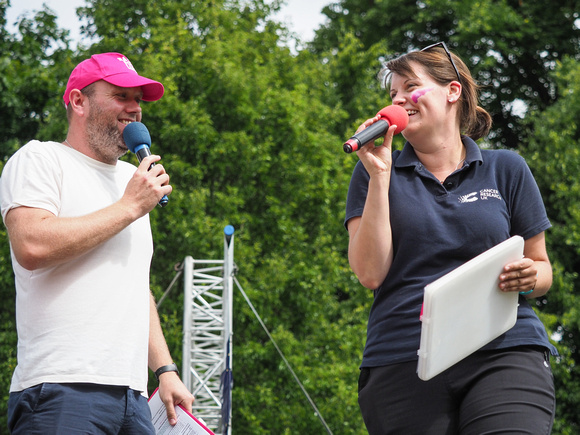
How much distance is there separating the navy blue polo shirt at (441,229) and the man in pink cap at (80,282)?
0.70 m

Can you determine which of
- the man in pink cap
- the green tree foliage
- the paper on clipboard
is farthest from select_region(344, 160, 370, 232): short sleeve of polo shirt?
the green tree foliage

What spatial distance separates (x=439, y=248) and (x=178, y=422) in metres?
1.07

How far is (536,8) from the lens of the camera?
52.3 ft

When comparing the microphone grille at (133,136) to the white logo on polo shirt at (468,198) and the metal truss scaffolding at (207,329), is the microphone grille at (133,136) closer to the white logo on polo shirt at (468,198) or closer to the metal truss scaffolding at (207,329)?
the white logo on polo shirt at (468,198)

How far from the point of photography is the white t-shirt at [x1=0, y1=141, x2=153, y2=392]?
209 cm

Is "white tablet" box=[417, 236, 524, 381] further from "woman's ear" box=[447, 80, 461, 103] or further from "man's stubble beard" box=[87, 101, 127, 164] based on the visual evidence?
"man's stubble beard" box=[87, 101, 127, 164]

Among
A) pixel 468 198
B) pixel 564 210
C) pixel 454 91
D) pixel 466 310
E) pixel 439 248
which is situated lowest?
pixel 564 210

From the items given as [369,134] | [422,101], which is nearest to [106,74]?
[369,134]

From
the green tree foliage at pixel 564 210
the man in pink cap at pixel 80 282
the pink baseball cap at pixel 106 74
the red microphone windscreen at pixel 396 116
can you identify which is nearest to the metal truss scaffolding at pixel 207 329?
the pink baseball cap at pixel 106 74

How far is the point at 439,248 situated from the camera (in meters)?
2.14

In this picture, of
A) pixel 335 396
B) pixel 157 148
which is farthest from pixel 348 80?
pixel 335 396

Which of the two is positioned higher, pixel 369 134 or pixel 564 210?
pixel 369 134

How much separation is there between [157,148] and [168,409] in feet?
38.0

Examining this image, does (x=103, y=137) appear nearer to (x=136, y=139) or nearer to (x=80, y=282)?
(x=136, y=139)
